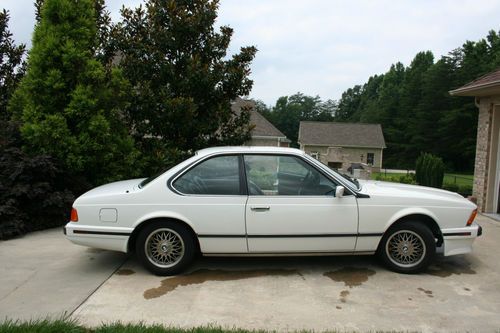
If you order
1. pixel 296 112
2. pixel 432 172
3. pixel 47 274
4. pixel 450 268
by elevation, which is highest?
pixel 296 112

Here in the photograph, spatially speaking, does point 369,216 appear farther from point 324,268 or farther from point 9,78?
point 9,78

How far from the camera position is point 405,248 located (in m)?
5.06

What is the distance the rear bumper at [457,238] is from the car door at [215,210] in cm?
250

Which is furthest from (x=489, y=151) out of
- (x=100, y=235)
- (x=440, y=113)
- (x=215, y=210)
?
(x=440, y=113)

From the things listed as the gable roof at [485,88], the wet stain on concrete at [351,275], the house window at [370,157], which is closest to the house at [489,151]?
the gable roof at [485,88]

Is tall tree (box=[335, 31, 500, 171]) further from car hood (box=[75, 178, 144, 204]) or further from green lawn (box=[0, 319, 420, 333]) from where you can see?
green lawn (box=[0, 319, 420, 333])

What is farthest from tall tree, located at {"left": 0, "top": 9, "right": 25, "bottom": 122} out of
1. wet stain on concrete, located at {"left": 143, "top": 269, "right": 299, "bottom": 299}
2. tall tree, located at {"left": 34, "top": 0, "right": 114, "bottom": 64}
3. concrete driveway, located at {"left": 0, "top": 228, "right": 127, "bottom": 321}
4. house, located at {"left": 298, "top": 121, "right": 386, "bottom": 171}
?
house, located at {"left": 298, "top": 121, "right": 386, "bottom": 171}

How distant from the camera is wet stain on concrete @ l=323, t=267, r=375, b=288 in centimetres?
476

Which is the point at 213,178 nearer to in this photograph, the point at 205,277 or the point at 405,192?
the point at 205,277

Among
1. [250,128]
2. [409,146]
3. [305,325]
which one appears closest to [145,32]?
[250,128]

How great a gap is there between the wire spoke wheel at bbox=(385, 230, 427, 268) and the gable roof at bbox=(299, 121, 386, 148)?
4732cm

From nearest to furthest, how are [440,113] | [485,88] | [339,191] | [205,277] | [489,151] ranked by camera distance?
[339,191] → [205,277] → [485,88] → [489,151] → [440,113]

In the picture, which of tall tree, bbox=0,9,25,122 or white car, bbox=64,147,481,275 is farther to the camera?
tall tree, bbox=0,9,25,122

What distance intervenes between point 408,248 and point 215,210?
245 cm
